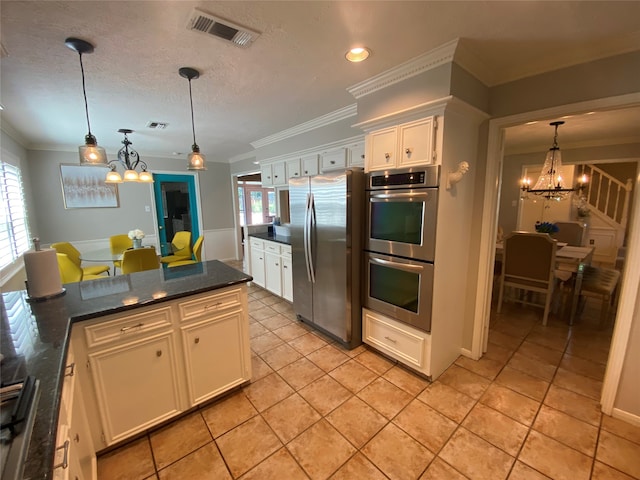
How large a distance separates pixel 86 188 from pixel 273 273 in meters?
3.92

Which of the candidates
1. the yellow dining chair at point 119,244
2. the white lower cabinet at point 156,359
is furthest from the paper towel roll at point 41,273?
the yellow dining chair at point 119,244

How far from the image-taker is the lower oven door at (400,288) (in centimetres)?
215

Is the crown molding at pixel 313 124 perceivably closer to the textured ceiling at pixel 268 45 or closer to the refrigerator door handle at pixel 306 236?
the textured ceiling at pixel 268 45

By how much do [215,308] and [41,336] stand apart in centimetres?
86

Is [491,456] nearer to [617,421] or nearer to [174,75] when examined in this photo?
[617,421]

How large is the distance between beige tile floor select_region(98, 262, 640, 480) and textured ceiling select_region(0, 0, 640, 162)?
8.01 feet

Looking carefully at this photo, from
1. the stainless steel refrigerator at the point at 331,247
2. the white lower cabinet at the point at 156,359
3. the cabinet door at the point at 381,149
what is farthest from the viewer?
the stainless steel refrigerator at the point at 331,247

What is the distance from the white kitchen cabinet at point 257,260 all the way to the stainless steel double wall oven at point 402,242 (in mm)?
2128

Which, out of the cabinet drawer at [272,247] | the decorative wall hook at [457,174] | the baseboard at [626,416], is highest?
the decorative wall hook at [457,174]

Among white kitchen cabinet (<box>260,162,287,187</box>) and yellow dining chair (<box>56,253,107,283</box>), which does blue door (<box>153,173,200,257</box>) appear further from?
yellow dining chair (<box>56,253,107,283</box>)

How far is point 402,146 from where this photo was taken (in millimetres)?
2182

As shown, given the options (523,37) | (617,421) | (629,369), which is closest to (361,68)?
(523,37)

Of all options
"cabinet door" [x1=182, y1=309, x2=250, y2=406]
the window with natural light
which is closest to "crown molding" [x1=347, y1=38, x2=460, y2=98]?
"cabinet door" [x1=182, y1=309, x2=250, y2=406]

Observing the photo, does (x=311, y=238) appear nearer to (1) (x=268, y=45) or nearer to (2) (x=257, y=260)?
(1) (x=268, y=45)
